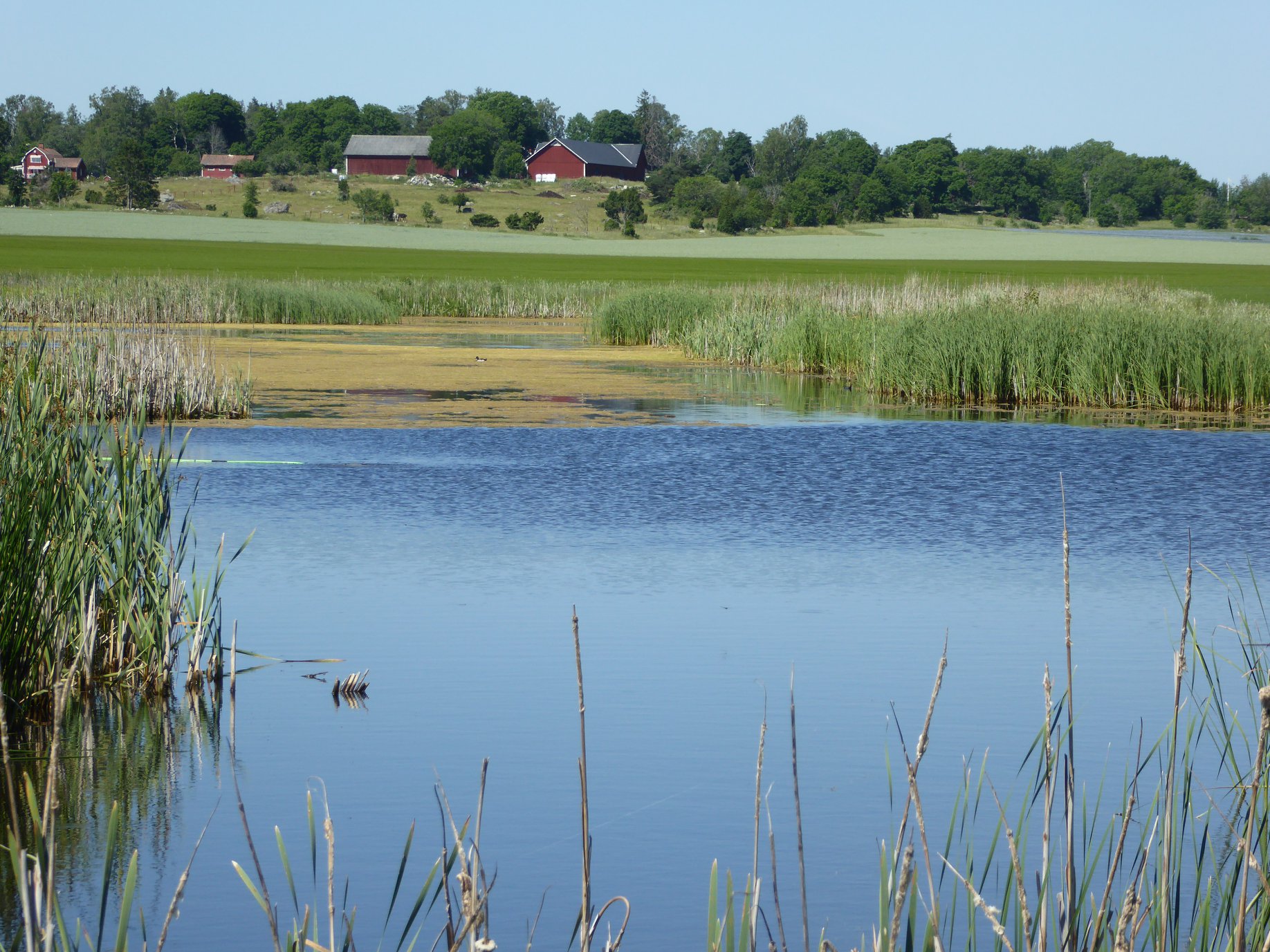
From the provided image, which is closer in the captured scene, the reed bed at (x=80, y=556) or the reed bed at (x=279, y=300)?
the reed bed at (x=80, y=556)

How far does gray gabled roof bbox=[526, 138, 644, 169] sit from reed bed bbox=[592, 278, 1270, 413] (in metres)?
96.7

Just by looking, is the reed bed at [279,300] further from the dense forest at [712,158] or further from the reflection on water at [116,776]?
the dense forest at [712,158]

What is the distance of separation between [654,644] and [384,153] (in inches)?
4610

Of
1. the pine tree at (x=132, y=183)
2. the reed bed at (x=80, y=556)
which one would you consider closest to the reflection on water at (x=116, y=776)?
the reed bed at (x=80, y=556)

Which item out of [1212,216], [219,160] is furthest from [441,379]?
[219,160]

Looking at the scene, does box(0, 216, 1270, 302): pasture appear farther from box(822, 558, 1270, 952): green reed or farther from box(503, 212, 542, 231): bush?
box(822, 558, 1270, 952): green reed

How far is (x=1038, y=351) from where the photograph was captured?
17359 mm

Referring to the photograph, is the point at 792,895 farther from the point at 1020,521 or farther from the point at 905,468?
the point at 905,468

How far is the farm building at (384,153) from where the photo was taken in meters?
118

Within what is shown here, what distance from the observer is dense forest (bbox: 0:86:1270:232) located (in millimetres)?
96188

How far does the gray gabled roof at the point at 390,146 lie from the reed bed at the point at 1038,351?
100630 millimetres

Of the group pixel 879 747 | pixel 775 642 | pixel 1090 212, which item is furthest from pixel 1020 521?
pixel 1090 212

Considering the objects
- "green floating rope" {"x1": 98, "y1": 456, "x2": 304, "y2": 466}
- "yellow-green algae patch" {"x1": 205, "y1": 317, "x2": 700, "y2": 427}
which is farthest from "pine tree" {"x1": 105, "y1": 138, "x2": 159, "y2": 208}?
"green floating rope" {"x1": 98, "y1": 456, "x2": 304, "y2": 466}

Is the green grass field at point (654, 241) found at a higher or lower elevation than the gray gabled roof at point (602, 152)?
lower
